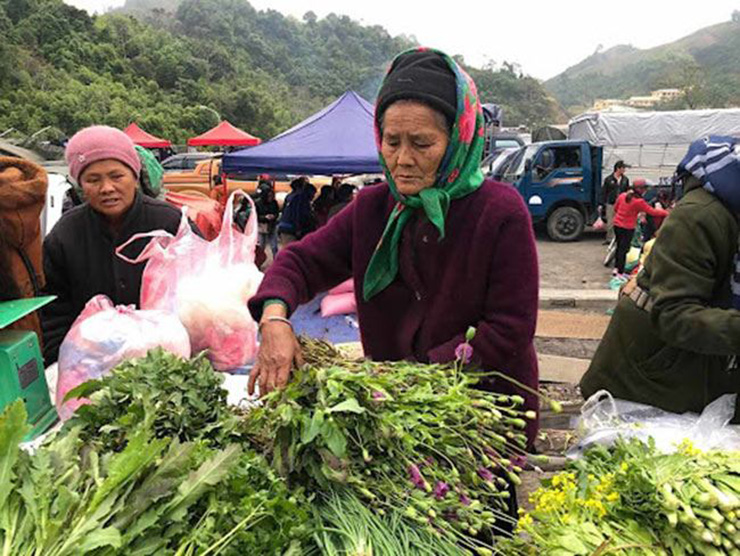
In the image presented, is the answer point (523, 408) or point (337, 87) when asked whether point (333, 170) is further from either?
point (337, 87)

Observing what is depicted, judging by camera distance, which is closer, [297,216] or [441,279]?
[441,279]

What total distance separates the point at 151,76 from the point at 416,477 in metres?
42.7

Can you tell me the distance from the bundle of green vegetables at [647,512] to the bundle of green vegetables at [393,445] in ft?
0.37

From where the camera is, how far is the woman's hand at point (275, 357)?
1.21 metres

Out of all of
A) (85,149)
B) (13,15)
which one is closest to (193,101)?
(13,15)

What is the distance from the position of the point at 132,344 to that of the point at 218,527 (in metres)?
0.85

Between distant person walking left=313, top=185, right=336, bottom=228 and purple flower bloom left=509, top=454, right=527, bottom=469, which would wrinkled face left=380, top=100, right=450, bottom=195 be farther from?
distant person walking left=313, top=185, right=336, bottom=228

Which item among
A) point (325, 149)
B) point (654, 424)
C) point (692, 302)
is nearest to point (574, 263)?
point (325, 149)

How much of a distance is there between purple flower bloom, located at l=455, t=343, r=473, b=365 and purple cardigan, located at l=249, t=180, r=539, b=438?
0.02 m

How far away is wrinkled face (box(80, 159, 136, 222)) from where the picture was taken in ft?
6.95

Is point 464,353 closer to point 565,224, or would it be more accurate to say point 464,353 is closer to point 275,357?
point 275,357

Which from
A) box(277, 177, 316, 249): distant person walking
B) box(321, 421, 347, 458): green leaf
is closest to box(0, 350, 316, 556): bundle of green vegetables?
box(321, 421, 347, 458): green leaf

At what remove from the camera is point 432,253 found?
138 cm

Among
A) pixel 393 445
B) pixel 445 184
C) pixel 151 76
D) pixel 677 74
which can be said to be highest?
pixel 677 74
